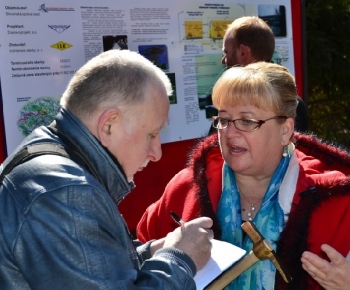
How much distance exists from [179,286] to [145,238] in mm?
1058

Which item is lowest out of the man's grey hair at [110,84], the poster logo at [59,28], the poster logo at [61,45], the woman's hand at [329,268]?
the woman's hand at [329,268]

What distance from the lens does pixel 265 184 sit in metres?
2.49

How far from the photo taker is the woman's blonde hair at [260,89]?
238 centimetres

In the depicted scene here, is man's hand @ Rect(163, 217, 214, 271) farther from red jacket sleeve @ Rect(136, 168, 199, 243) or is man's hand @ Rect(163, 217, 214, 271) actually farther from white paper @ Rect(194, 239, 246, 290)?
red jacket sleeve @ Rect(136, 168, 199, 243)

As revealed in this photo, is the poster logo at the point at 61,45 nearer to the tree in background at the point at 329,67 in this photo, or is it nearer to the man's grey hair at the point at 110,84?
the man's grey hair at the point at 110,84

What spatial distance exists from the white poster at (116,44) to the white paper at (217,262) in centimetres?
216

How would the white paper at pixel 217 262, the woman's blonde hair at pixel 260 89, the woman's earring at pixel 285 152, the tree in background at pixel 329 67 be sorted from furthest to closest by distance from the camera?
1. the tree in background at pixel 329 67
2. the woman's earring at pixel 285 152
3. the woman's blonde hair at pixel 260 89
4. the white paper at pixel 217 262

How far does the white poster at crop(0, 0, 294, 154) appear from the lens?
146 inches

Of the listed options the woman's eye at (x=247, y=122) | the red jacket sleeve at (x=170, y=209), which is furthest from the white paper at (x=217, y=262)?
the woman's eye at (x=247, y=122)

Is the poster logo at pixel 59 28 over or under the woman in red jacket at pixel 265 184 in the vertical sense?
over

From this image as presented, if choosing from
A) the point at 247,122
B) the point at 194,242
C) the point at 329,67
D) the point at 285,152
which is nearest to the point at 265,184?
the point at 285,152

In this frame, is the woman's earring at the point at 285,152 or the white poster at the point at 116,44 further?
the white poster at the point at 116,44

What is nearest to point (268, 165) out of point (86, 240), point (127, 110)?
point (127, 110)

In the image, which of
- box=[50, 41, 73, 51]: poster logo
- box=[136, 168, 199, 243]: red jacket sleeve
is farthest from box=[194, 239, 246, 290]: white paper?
box=[50, 41, 73, 51]: poster logo
